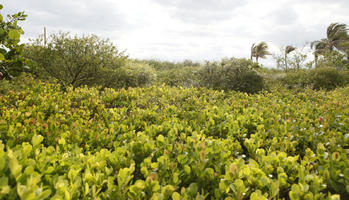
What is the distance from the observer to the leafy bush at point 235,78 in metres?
10.8

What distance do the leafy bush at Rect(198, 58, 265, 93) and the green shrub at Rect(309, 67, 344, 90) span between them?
490 cm

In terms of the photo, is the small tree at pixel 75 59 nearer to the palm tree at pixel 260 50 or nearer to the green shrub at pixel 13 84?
the green shrub at pixel 13 84

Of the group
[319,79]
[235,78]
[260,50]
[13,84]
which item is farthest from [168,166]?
[260,50]

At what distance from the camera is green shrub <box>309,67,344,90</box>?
1351 cm

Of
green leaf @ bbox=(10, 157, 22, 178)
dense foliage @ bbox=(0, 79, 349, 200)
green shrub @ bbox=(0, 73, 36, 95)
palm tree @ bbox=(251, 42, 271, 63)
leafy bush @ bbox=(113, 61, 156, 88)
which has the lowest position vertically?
dense foliage @ bbox=(0, 79, 349, 200)

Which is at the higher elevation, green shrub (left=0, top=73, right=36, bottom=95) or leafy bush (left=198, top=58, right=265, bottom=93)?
leafy bush (left=198, top=58, right=265, bottom=93)

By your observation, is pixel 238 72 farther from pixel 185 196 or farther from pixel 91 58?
pixel 185 196

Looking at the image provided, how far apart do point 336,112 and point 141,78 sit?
851cm

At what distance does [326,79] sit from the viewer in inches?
540

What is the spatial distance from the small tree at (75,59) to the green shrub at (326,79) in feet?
38.1

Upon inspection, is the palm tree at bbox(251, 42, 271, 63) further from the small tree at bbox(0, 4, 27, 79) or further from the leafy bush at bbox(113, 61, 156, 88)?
the small tree at bbox(0, 4, 27, 79)

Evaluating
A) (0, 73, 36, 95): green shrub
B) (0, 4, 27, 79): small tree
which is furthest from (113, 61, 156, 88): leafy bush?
(0, 4, 27, 79): small tree

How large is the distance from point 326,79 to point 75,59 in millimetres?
13862

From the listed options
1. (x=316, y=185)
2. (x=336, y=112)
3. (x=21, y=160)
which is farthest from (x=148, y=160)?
(x=336, y=112)
